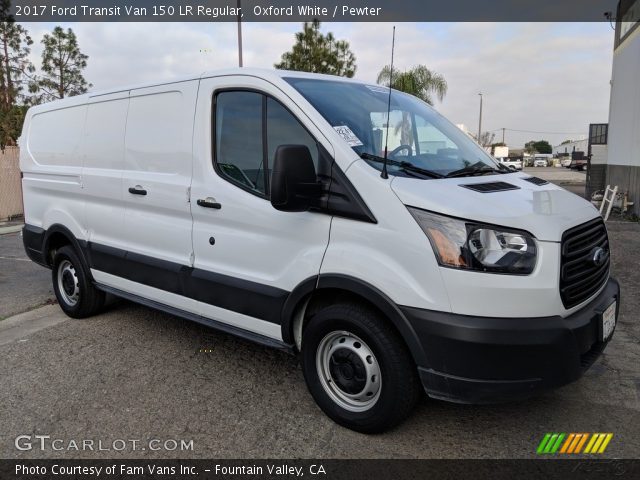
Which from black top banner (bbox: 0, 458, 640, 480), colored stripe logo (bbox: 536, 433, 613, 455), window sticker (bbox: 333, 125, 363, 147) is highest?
window sticker (bbox: 333, 125, 363, 147)

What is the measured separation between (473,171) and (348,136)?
881 mm

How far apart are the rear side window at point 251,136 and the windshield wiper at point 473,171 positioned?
2.86ft

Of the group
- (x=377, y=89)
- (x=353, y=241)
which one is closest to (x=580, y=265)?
(x=353, y=241)

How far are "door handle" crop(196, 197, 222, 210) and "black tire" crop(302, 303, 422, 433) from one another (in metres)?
1.01

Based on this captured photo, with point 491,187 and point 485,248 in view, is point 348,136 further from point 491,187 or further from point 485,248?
point 485,248

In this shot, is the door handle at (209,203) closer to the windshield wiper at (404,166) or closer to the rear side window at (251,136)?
the rear side window at (251,136)

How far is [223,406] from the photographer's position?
3.41 metres

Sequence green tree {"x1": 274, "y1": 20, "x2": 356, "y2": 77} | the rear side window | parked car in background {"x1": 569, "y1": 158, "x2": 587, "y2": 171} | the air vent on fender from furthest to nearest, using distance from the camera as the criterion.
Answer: parked car in background {"x1": 569, "y1": 158, "x2": 587, "y2": 171}, green tree {"x1": 274, "y1": 20, "x2": 356, "y2": 77}, the rear side window, the air vent on fender

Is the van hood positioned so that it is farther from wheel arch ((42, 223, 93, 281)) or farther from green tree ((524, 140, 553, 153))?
green tree ((524, 140, 553, 153))

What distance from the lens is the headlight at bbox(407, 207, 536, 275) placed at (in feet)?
8.52

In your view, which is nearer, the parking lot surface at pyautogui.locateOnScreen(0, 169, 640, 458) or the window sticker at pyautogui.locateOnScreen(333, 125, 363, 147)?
the parking lot surface at pyautogui.locateOnScreen(0, 169, 640, 458)

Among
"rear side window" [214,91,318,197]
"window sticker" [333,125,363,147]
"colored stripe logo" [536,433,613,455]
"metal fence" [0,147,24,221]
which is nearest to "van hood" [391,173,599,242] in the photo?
"window sticker" [333,125,363,147]

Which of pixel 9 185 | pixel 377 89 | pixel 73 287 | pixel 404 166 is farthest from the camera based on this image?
pixel 9 185

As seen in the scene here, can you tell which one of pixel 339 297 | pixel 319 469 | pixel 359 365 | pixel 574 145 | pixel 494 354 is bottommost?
pixel 319 469
